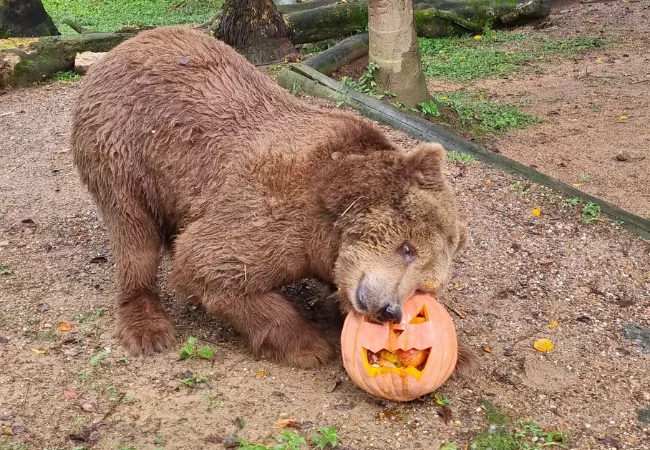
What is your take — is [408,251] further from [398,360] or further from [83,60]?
[83,60]

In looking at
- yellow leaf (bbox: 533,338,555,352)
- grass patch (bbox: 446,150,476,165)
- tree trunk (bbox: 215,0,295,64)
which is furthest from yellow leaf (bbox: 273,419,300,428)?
tree trunk (bbox: 215,0,295,64)

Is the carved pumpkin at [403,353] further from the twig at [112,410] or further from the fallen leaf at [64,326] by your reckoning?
the fallen leaf at [64,326]

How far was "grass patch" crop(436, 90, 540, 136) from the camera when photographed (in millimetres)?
8688

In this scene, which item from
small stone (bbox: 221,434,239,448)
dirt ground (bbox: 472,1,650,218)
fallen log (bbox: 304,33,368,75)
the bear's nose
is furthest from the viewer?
fallen log (bbox: 304,33,368,75)

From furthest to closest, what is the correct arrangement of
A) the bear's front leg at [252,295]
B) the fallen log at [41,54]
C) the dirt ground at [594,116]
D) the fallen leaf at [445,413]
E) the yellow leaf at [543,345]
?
1. the fallen log at [41,54]
2. the dirt ground at [594,116]
3. the yellow leaf at [543,345]
4. the bear's front leg at [252,295]
5. the fallen leaf at [445,413]

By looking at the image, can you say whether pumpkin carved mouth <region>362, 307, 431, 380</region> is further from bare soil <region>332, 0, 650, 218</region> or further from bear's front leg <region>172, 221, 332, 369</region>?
bare soil <region>332, 0, 650, 218</region>

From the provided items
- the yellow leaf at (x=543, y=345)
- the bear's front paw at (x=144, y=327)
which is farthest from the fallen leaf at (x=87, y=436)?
the yellow leaf at (x=543, y=345)

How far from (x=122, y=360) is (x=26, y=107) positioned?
5.88 metres

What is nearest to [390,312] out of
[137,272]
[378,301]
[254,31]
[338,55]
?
[378,301]

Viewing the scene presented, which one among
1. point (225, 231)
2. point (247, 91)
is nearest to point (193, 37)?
point (247, 91)

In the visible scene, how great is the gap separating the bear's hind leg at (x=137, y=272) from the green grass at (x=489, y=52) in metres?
6.75

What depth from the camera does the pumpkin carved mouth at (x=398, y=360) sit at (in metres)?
3.77

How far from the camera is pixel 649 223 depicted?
5812 mm

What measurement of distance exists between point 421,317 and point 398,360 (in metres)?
0.25
